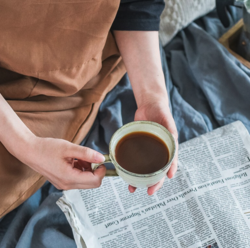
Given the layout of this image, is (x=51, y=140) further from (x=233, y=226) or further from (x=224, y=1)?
(x=224, y=1)

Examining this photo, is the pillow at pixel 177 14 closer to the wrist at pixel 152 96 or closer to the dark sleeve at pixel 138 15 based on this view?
the dark sleeve at pixel 138 15

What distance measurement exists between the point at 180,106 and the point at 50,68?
45cm

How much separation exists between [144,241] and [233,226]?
22cm

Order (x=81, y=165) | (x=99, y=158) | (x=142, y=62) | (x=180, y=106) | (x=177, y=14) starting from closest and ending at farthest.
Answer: (x=99, y=158)
(x=81, y=165)
(x=142, y=62)
(x=180, y=106)
(x=177, y=14)

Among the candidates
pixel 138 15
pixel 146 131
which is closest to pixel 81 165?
pixel 146 131

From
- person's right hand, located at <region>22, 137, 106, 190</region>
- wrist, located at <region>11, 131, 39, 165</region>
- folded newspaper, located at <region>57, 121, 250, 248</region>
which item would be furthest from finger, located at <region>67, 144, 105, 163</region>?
folded newspaper, located at <region>57, 121, 250, 248</region>

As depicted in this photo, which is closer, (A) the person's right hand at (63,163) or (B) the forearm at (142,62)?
(A) the person's right hand at (63,163)

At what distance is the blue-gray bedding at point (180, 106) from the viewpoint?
2.49 feet

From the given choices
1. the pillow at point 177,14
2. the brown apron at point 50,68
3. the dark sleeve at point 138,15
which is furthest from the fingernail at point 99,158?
the pillow at point 177,14

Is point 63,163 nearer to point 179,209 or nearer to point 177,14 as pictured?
point 179,209

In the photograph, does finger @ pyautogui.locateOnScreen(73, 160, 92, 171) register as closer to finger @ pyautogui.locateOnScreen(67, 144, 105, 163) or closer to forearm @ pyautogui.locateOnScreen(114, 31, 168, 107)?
finger @ pyautogui.locateOnScreen(67, 144, 105, 163)

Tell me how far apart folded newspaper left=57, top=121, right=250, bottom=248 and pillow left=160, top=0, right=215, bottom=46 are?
49cm

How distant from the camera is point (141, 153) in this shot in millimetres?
590

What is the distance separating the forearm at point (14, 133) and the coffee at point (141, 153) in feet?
0.68
